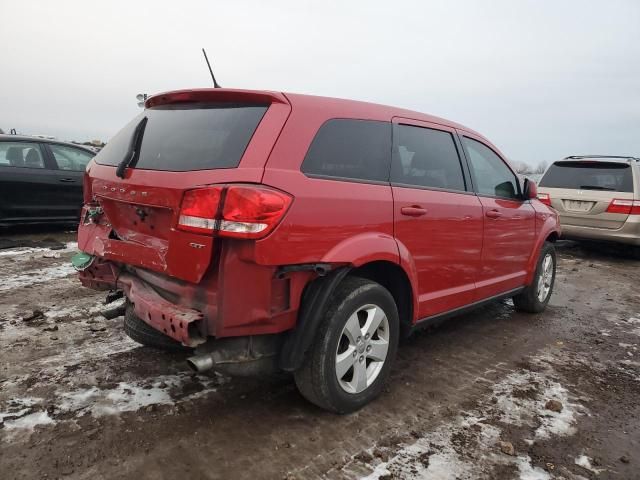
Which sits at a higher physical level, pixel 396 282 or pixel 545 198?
pixel 545 198

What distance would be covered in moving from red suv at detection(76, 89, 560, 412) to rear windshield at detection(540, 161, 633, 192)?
5886mm

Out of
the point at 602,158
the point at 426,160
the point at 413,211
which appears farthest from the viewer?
the point at 602,158

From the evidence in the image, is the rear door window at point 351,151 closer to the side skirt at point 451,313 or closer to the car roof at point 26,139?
the side skirt at point 451,313

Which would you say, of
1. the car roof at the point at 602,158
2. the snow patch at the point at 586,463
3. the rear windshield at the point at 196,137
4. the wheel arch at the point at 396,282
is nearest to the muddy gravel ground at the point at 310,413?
the snow patch at the point at 586,463

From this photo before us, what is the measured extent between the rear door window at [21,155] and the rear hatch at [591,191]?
8.33 meters

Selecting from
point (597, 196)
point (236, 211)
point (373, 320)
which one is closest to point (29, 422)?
point (236, 211)

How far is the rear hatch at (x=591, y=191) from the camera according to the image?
780 centimetres

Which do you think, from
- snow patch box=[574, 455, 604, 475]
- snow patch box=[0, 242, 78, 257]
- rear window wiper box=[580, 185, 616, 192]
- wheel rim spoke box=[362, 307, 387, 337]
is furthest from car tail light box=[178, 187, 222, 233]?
rear window wiper box=[580, 185, 616, 192]

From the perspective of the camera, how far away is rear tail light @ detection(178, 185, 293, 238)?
222 cm

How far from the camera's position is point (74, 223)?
7969mm

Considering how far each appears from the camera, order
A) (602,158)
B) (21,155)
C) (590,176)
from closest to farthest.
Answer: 1. (21,155)
2. (590,176)
3. (602,158)

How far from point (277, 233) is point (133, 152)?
42.9 inches

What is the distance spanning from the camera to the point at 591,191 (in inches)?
316

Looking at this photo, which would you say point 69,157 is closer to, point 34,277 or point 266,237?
point 34,277
